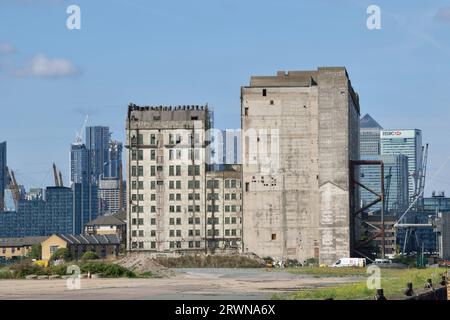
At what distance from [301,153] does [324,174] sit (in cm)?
554

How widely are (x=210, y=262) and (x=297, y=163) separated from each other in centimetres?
2907

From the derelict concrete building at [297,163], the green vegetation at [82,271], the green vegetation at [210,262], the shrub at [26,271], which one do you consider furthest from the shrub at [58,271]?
the derelict concrete building at [297,163]

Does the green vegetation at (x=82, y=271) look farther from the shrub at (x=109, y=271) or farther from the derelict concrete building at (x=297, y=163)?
the derelict concrete building at (x=297, y=163)

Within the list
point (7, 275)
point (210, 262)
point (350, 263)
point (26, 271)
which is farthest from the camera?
point (210, 262)

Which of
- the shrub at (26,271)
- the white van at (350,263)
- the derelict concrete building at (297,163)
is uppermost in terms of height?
the derelict concrete building at (297,163)

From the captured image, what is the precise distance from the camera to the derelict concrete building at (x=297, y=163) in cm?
18775

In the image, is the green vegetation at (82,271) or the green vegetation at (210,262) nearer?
the green vegetation at (82,271)

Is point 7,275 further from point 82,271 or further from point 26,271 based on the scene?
point 82,271

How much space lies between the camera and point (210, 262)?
170375 mm

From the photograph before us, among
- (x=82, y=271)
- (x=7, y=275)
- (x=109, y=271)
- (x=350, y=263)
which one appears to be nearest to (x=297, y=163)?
(x=350, y=263)

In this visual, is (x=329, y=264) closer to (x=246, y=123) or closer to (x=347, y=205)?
(x=347, y=205)

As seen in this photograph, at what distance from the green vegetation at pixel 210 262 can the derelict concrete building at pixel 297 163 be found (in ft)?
57.7
